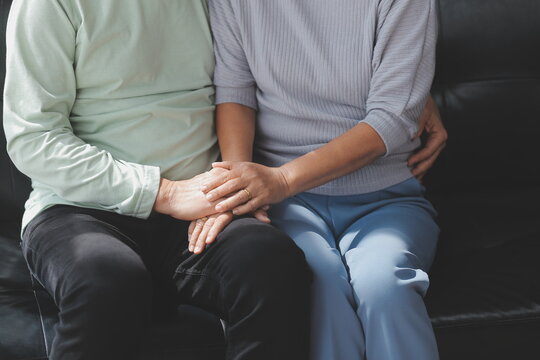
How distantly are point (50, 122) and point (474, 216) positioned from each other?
3.70 feet

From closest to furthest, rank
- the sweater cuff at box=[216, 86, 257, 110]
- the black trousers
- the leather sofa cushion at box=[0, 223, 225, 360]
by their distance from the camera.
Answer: the black trousers
the leather sofa cushion at box=[0, 223, 225, 360]
the sweater cuff at box=[216, 86, 257, 110]

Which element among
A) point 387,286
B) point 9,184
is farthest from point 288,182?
point 9,184

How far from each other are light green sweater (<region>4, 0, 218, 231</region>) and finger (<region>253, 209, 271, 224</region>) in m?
0.20

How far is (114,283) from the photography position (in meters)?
1.30

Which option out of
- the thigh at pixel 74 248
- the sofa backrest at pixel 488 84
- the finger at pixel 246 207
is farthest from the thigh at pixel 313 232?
the sofa backrest at pixel 488 84


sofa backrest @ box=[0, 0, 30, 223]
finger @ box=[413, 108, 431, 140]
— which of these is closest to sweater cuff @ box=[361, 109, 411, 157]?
finger @ box=[413, 108, 431, 140]

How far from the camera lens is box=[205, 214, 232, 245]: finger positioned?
1457 millimetres

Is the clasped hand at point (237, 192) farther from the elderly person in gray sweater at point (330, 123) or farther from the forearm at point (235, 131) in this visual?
the forearm at point (235, 131)

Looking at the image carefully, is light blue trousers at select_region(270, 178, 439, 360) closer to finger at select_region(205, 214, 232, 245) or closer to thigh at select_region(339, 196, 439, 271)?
thigh at select_region(339, 196, 439, 271)

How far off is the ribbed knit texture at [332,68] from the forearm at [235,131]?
0.09 ft

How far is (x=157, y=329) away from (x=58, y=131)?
1.50 feet

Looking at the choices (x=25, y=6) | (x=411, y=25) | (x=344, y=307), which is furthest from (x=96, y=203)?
(x=411, y=25)

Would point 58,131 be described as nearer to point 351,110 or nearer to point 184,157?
point 184,157

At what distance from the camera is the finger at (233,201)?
1519mm
